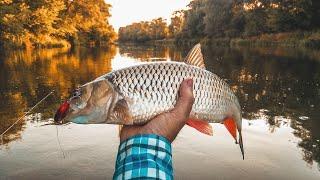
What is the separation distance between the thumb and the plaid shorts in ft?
1.04

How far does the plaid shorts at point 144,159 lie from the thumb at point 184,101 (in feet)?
1.04

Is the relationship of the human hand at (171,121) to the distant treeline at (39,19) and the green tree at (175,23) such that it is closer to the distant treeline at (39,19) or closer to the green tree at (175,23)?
the distant treeline at (39,19)

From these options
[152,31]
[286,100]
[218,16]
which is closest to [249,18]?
[218,16]

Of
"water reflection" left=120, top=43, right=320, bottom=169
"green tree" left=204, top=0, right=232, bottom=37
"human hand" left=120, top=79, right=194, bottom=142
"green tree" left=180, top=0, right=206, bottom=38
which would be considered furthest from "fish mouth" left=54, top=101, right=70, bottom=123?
"green tree" left=180, top=0, right=206, bottom=38

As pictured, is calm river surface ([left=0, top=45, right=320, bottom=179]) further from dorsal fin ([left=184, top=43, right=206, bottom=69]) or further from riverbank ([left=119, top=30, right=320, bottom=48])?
riverbank ([left=119, top=30, right=320, bottom=48])

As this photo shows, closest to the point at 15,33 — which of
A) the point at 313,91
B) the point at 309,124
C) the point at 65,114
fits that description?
the point at 313,91

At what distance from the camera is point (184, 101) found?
2357 mm

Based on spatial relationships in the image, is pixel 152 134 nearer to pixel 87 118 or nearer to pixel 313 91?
pixel 87 118

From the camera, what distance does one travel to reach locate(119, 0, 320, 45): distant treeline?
2050 inches

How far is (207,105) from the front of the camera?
2.58 m

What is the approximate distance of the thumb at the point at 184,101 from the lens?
234cm

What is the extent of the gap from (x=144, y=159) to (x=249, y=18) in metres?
65.9

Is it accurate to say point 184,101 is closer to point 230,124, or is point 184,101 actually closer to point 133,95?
point 133,95

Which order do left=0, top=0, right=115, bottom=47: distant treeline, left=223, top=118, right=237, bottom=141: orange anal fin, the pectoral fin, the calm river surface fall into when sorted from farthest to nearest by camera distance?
left=0, top=0, right=115, bottom=47: distant treeline, the calm river surface, left=223, top=118, right=237, bottom=141: orange anal fin, the pectoral fin
